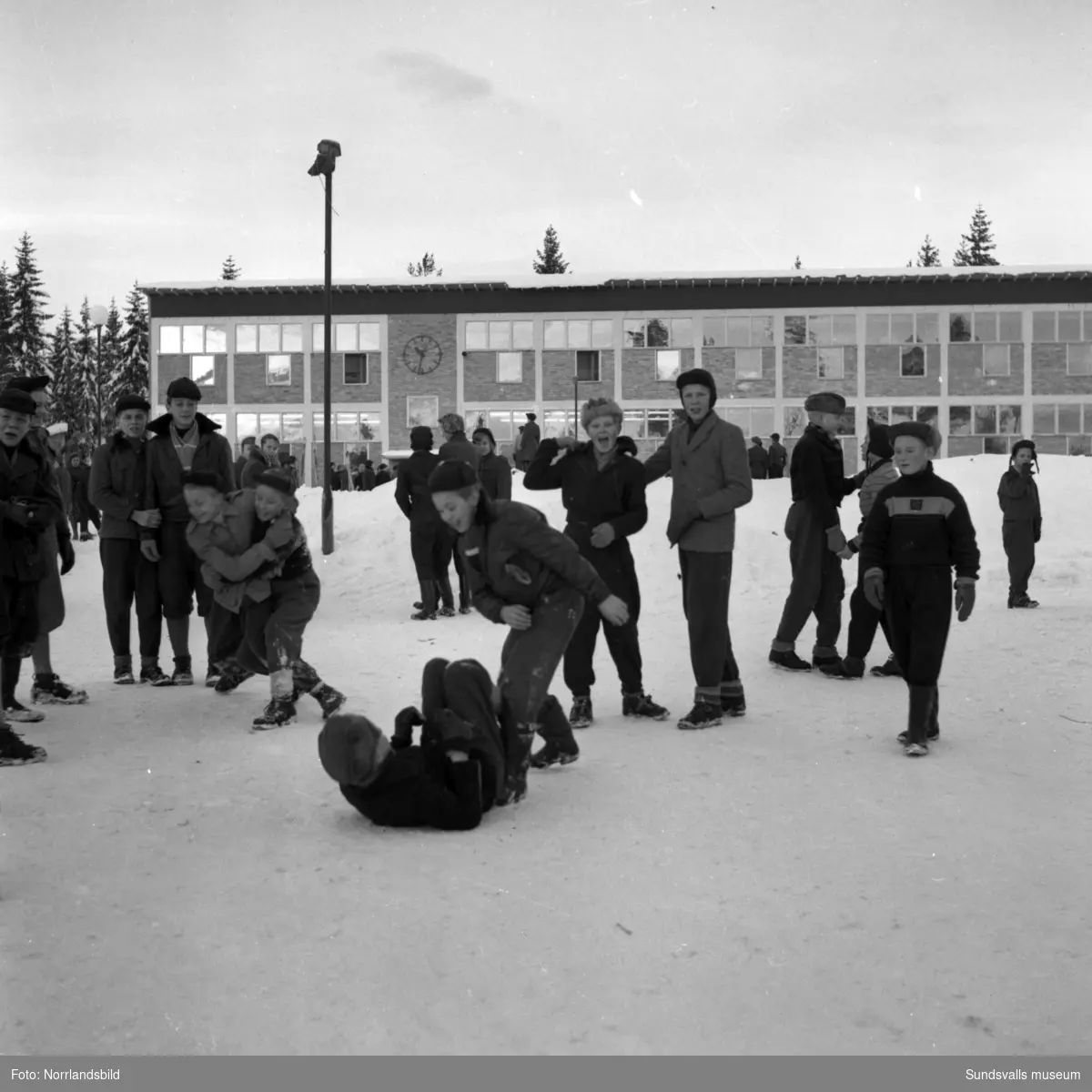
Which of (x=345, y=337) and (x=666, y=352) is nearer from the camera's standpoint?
(x=666, y=352)

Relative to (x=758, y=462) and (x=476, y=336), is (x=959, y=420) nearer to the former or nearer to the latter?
(x=758, y=462)

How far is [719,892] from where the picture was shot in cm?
386

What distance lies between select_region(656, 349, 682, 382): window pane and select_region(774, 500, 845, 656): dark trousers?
3483 cm

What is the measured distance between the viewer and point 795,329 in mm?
42750

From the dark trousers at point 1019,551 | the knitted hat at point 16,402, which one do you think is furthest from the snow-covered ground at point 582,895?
the dark trousers at point 1019,551

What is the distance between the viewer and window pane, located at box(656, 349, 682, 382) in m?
42.9

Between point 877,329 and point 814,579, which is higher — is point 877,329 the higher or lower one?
the higher one

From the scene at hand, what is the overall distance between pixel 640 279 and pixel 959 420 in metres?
12.2

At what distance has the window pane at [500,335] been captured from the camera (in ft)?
143

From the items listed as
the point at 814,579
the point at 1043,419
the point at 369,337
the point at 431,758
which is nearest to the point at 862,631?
the point at 814,579

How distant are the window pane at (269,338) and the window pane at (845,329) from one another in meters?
20.0

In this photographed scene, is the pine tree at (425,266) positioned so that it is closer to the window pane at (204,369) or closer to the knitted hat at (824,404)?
the window pane at (204,369)

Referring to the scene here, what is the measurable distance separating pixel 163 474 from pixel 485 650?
2988 millimetres

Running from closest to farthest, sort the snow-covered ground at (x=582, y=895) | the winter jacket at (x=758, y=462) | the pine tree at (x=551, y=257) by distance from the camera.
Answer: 1. the snow-covered ground at (x=582, y=895)
2. the winter jacket at (x=758, y=462)
3. the pine tree at (x=551, y=257)
